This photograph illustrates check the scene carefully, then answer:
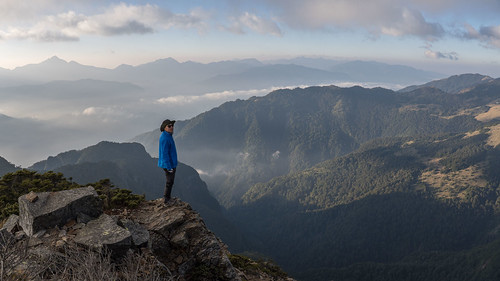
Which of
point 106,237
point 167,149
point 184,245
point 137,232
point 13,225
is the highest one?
point 167,149

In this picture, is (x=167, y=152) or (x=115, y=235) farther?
(x=167, y=152)

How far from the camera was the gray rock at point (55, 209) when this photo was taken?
13.5m

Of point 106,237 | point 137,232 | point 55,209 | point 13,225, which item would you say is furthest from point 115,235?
point 13,225

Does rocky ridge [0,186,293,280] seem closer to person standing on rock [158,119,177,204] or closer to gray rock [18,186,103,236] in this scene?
gray rock [18,186,103,236]

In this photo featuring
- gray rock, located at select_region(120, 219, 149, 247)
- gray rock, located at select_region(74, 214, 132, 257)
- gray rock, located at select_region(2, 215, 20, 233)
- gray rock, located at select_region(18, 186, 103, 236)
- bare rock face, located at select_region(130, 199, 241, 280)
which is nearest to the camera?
gray rock, located at select_region(74, 214, 132, 257)

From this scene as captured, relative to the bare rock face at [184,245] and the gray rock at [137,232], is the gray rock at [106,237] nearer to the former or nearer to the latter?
the gray rock at [137,232]

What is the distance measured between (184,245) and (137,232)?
9.19 feet

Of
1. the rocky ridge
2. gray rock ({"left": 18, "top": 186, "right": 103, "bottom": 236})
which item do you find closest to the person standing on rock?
the rocky ridge

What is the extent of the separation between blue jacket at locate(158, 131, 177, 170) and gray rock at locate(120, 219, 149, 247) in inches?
149

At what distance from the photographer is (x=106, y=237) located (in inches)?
502

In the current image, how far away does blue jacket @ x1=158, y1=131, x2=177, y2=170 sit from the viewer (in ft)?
56.0

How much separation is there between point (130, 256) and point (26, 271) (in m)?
A: 3.99

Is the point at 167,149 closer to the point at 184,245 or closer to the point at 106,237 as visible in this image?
the point at 184,245

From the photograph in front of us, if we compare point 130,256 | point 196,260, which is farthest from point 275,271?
point 130,256
